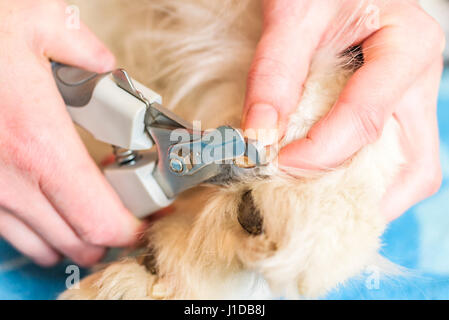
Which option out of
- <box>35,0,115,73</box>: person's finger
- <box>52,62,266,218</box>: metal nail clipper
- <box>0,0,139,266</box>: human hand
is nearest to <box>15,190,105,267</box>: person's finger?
<box>0,0,139,266</box>: human hand

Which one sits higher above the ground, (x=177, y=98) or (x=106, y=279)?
(x=177, y=98)

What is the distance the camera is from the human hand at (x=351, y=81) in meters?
0.57

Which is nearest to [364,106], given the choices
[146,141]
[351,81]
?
[351,81]

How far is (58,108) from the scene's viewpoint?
0.64m

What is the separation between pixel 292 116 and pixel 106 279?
0.40 metres

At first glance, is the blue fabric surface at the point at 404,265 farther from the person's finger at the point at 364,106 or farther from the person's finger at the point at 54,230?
the person's finger at the point at 364,106

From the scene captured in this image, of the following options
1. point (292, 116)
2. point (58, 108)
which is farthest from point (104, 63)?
point (292, 116)

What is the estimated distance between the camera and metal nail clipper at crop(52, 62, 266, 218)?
0.53 meters

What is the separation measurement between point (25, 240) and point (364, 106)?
2.08 ft

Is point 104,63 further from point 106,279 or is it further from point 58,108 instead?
point 106,279

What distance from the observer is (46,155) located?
2.11ft

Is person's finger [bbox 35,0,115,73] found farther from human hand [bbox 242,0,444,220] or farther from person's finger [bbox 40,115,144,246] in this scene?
human hand [bbox 242,0,444,220]

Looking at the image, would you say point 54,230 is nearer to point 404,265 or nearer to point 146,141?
point 146,141
